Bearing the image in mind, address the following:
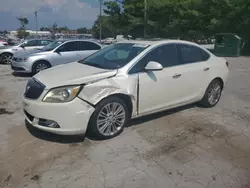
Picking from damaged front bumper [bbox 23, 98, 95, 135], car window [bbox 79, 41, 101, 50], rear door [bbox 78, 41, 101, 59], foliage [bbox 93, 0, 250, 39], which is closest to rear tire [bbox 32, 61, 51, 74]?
rear door [bbox 78, 41, 101, 59]

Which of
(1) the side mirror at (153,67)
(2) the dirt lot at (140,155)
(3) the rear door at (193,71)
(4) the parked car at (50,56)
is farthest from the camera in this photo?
(4) the parked car at (50,56)

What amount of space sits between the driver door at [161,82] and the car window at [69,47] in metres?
5.81

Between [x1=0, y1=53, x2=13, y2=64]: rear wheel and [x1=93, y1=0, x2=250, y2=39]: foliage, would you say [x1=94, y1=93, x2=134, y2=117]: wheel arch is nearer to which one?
[x1=0, y1=53, x2=13, y2=64]: rear wheel

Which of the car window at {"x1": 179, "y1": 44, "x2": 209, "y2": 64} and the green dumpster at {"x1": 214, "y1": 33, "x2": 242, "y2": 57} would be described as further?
the green dumpster at {"x1": 214, "y1": 33, "x2": 242, "y2": 57}

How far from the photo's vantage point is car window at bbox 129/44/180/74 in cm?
404

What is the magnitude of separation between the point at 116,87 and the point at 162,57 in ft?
3.98

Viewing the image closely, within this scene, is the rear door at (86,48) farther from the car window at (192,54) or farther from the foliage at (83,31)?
the foliage at (83,31)

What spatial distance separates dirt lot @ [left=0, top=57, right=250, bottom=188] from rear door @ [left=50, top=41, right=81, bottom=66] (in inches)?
180

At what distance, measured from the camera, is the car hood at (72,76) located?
351cm

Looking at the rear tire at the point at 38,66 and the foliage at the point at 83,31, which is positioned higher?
the foliage at the point at 83,31

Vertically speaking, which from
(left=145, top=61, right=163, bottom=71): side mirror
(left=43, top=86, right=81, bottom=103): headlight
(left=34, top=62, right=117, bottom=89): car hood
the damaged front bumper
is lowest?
the damaged front bumper

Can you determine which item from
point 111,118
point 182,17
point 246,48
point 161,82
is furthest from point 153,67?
point 182,17

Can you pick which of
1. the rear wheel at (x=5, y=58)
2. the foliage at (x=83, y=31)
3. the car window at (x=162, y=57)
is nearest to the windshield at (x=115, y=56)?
the car window at (x=162, y=57)

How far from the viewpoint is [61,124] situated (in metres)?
3.41
